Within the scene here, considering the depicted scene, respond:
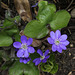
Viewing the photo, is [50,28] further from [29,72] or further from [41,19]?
[29,72]

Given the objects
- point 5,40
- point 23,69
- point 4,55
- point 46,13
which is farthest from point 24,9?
point 23,69

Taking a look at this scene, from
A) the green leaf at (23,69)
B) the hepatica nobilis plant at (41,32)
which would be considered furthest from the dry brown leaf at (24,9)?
the green leaf at (23,69)

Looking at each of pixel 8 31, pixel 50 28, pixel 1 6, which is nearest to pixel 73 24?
pixel 50 28

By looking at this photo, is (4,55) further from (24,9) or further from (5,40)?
(24,9)

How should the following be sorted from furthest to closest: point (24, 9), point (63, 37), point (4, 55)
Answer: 1. point (24, 9)
2. point (4, 55)
3. point (63, 37)

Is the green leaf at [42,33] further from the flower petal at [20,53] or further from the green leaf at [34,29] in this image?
the flower petal at [20,53]

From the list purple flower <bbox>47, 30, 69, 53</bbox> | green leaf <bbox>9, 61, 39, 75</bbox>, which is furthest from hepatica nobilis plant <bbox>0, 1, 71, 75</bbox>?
green leaf <bbox>9, 61, 39, 75</bbox>
